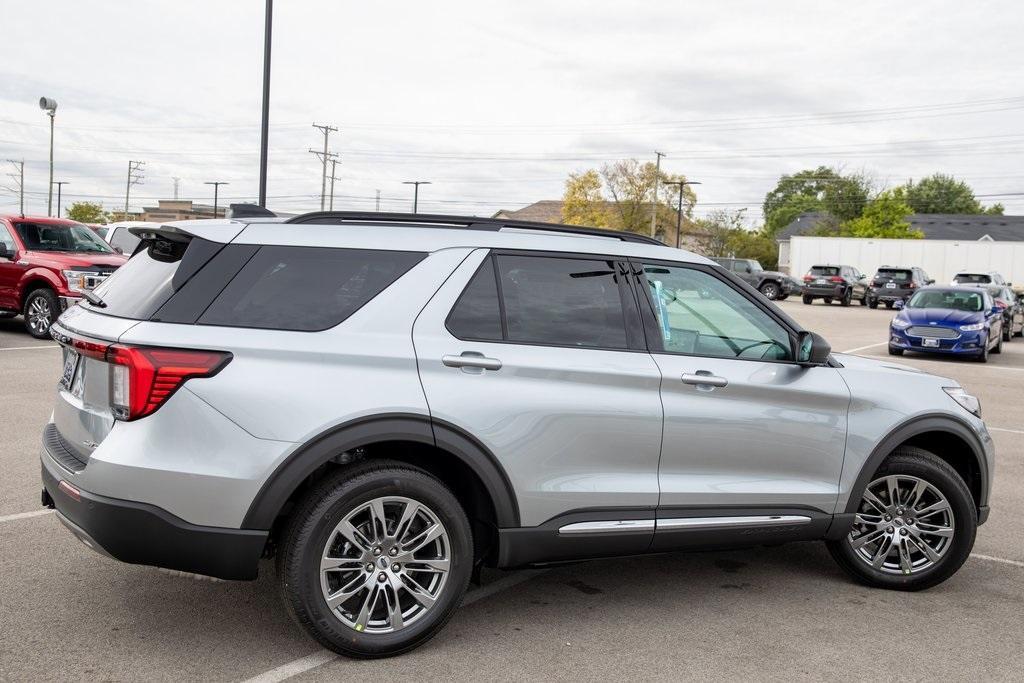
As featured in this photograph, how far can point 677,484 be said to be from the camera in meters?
4.12

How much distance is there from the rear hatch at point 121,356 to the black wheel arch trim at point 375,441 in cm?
47

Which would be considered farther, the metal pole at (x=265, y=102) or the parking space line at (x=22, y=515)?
the metal pole at (x=265, y=102)

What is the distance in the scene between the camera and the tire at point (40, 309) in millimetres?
14664

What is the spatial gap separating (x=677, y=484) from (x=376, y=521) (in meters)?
1.32

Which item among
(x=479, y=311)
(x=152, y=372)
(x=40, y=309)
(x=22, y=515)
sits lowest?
(x=22, y=515)

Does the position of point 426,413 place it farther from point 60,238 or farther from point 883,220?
point 883,220

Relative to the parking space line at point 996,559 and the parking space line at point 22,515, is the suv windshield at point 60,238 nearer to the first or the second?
the parking space line at point 22,515

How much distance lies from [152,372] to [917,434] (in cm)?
354

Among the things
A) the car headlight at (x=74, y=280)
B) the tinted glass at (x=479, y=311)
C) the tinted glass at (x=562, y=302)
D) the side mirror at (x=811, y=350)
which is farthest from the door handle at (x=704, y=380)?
the car headlight at (x=74, y=280)

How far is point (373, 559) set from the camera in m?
3.69

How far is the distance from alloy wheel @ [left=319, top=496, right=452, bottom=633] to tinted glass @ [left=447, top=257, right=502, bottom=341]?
0.72 metres

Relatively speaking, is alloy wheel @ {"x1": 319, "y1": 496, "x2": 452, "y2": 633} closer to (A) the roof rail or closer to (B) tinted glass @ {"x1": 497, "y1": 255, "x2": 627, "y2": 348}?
(B) tinted glass @ {"x1": 497, "y1": 255, "x2": 627, "y2": 348}

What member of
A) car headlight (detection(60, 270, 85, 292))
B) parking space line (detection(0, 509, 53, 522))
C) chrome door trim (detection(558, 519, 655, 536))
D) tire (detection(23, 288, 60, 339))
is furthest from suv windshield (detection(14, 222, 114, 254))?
chrome door trim (detection(558, 519, 655, 536))

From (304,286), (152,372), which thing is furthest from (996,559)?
(152,372)
